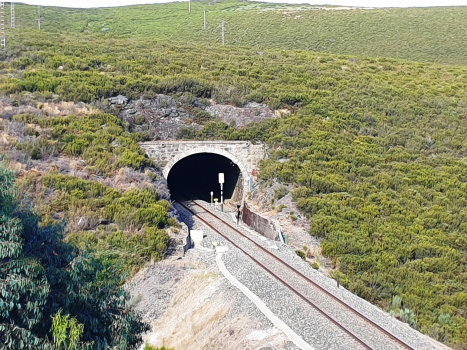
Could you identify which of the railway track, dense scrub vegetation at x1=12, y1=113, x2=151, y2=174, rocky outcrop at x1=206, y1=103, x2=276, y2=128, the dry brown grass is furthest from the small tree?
rocky outcrop at x1=206, y1=103, x2=276, y2=128

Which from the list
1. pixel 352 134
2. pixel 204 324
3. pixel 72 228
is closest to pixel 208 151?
pixel 352 134

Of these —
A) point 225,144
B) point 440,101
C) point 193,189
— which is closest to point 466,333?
point 225,144

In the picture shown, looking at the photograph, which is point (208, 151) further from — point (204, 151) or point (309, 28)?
point (309, 28)

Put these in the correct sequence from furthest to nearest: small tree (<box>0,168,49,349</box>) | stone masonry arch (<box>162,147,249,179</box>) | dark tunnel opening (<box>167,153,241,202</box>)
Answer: dark tunnel opening (<box>167,153,241,202</box>) → stone masonry arch (<box>162,147,249,179</box>) → small tree (<box>0,168,49,349</box>)

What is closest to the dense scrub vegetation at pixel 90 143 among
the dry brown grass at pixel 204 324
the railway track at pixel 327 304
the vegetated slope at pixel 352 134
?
the vegetated slope at pixel 352 134

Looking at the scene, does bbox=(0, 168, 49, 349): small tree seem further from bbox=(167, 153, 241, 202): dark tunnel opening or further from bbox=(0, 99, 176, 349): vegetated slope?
bbox=(167, 153, 241, 202): dark tunnel opening

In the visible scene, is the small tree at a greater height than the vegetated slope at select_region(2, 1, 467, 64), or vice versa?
the vegetated slope at select_region(2, 1, 467, 64)

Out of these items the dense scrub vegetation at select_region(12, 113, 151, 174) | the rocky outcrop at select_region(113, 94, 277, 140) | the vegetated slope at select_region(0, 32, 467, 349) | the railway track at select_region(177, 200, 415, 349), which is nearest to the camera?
the railway track at select_region(177, 200, 415, 349)
